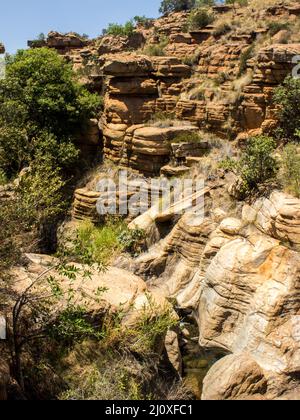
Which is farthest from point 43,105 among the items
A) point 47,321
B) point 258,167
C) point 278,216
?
point 47,321

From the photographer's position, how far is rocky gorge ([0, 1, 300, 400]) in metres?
8.92

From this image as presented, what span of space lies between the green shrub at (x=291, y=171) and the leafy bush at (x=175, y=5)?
34388mm

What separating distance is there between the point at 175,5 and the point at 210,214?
126 feet

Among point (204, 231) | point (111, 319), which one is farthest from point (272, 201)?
point (111, 319)

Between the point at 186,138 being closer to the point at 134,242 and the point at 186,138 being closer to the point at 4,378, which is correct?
the point at 134,242

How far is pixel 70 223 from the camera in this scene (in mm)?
16859

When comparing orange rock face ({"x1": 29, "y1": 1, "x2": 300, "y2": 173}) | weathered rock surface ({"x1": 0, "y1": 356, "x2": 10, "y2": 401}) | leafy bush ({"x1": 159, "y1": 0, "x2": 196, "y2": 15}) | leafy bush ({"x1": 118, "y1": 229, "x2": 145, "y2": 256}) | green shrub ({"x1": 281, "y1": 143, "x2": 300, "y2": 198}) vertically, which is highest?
leafy bush ({"x1": 159, "y1": 0, "x2": 196, "y2": 15})

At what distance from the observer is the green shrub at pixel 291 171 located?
1138 centimetres

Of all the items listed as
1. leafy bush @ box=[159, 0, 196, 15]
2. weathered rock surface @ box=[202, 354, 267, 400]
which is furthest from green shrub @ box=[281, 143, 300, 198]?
leafy bush @ box=[159, 0, 196, 15]

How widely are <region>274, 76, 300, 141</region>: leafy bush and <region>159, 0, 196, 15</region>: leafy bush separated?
31417 mm

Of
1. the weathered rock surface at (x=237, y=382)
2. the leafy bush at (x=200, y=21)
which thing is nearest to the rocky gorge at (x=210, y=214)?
the weathered rock surface at (x=237, y=382)

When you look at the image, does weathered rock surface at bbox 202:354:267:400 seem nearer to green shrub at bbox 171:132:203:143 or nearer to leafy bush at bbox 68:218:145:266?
leafy bush at bbox 68:218:145:266

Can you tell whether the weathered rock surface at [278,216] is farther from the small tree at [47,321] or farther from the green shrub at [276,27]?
the green shrub at [276,27]

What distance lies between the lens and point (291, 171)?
1185 centimetres
